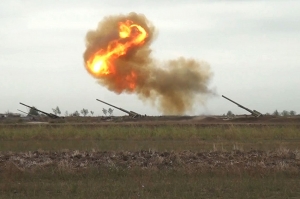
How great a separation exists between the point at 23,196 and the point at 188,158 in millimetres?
8114

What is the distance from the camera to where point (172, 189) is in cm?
1355

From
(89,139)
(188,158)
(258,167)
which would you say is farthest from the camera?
(89,139)

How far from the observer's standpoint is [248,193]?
13039 mm

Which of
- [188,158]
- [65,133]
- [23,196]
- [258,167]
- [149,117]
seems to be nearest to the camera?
[23,196]

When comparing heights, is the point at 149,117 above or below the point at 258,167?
above

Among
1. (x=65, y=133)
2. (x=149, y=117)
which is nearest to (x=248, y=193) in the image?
(x=65, y=133)

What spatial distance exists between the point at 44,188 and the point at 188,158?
7.10 metres

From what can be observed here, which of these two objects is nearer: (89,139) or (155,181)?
(155,181)

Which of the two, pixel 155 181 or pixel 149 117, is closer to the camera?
pixel 155 181

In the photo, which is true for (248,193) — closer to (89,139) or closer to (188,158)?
(188,158)

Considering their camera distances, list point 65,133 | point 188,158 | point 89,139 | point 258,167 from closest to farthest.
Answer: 1. point 258,167
2. point 188,158
3. point 89,139
4. point 65,133

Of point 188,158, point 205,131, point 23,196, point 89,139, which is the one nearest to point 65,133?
point 89,139

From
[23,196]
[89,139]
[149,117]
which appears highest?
[149,117]

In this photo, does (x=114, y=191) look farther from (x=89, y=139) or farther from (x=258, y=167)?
(x=89, y=139)
